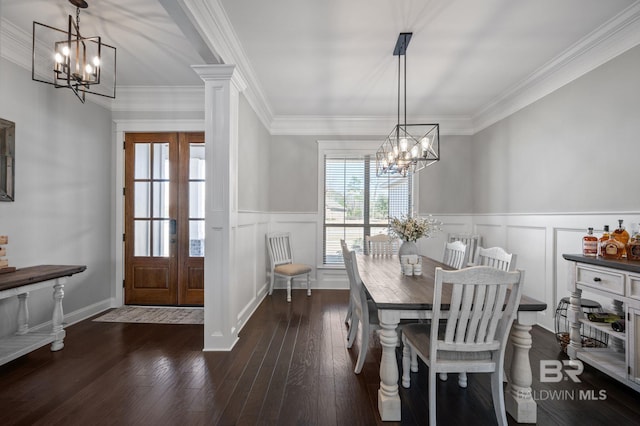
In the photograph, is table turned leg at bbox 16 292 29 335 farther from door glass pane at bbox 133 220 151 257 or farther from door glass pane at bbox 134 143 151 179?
door glass pane at bbox 134 143 151 179

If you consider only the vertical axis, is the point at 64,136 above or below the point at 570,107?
below

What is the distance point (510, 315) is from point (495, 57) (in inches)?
105

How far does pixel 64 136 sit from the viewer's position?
3387 mm

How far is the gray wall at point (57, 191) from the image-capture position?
288 cm

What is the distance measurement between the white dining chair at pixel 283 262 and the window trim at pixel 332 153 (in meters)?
0.47

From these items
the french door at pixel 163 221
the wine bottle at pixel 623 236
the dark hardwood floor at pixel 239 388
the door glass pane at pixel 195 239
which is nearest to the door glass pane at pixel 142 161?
the french door at pixel 163 221

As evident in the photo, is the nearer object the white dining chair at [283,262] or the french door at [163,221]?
the french door at [163,221]

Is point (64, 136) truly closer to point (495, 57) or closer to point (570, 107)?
point (495, 57)

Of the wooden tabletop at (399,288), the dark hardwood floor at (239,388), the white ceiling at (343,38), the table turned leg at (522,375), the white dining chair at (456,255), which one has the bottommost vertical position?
the dark hardwood floor at (239,388)

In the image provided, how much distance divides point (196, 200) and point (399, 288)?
9.85 feet

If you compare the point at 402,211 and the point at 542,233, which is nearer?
the point at 542,233

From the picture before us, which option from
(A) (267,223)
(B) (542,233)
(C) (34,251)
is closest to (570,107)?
(B) (542,233)

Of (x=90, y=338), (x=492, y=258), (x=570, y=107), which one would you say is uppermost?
(x=570, y=107)

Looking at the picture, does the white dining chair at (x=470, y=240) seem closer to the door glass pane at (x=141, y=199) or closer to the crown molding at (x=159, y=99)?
the crown molding at (x=159, y=99)
